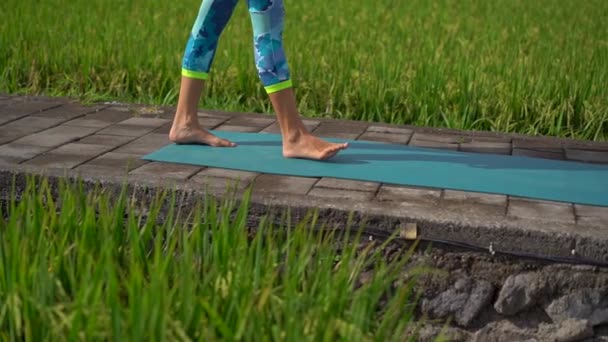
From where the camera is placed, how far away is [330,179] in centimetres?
352

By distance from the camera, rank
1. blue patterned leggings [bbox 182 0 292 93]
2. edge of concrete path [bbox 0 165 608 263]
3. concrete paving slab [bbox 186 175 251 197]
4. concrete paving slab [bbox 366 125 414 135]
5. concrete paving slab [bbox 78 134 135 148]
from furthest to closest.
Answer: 1. concrete paving slab [bbox 366 125 414 135]
2. concrete paving slab [bbox 78 134 135 148]
3. blue patterned leggings [bbox 182 0 292 93]
4. concrete paving slab [bbox 186 175 251 197]
5. edge of concrete path [bbox 0 165 608 263]

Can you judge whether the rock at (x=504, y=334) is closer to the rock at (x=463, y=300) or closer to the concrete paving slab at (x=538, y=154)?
the rock at (x=463, y=300)

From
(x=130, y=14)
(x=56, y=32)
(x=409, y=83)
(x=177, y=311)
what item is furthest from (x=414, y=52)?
(x=177, y=311)

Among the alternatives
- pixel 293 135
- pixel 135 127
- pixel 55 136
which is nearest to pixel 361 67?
pixel 135 127

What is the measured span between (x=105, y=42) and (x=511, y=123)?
248 centimetres

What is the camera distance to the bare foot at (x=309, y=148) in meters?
3.80

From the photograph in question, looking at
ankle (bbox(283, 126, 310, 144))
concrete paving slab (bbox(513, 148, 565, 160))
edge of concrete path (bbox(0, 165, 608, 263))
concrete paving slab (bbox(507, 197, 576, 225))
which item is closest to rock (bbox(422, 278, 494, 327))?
edge of concrete path (bbox(0, 165, 608, 263))

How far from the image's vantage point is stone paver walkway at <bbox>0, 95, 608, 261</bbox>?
2969mm

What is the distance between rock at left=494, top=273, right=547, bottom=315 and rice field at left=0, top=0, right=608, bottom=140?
2.00m

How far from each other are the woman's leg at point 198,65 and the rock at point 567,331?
156 centimetres

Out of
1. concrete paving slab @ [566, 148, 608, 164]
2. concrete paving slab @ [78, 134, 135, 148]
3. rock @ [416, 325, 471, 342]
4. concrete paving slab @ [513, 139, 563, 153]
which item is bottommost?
rock @ [416, 325, 471, 342]

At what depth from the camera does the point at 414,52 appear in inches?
238

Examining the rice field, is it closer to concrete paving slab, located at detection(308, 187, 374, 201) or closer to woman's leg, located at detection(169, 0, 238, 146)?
woman's leg, located at detection(169, 0, 238, 146)

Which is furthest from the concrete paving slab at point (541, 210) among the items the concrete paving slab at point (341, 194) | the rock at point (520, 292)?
the concrete paving slab at point (341, 194)
